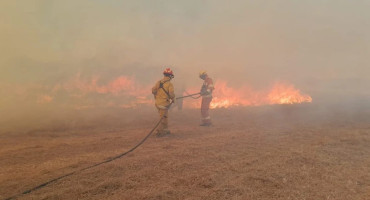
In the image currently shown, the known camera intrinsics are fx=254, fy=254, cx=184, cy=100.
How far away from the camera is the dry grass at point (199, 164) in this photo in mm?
4184

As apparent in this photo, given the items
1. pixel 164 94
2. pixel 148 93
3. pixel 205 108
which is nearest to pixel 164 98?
pixel 164 94

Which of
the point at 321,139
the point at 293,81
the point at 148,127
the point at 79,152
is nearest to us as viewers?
the point at 79,152

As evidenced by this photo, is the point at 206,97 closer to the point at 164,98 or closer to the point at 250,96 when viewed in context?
the point at 164,98

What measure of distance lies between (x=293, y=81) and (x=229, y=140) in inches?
929

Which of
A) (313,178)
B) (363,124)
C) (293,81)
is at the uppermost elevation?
(293,81)

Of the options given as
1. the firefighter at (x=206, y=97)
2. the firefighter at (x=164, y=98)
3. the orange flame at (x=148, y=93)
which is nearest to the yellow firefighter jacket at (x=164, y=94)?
the firefighter at (x=164, y=98)

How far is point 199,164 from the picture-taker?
18.3 ft

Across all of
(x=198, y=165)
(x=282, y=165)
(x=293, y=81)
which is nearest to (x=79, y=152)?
(x=198, y=165)

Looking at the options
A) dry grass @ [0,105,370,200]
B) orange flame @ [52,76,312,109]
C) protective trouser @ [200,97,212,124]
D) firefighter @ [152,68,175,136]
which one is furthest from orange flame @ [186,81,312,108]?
firefighter @ [152,68,175,136]

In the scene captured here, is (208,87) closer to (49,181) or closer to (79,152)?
(79,152)

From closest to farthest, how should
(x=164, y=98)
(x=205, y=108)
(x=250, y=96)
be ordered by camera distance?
(x=164, y=98)
(x=205, y=108)
(x=250, y=96)

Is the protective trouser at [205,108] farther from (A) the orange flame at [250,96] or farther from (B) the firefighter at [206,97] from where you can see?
(A) the orange flame at [250,96]

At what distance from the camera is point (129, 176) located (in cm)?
492

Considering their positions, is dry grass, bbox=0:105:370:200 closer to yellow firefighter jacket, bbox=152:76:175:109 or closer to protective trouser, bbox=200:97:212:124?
yellow firefighter jacket, bbox=152:76:175:109
